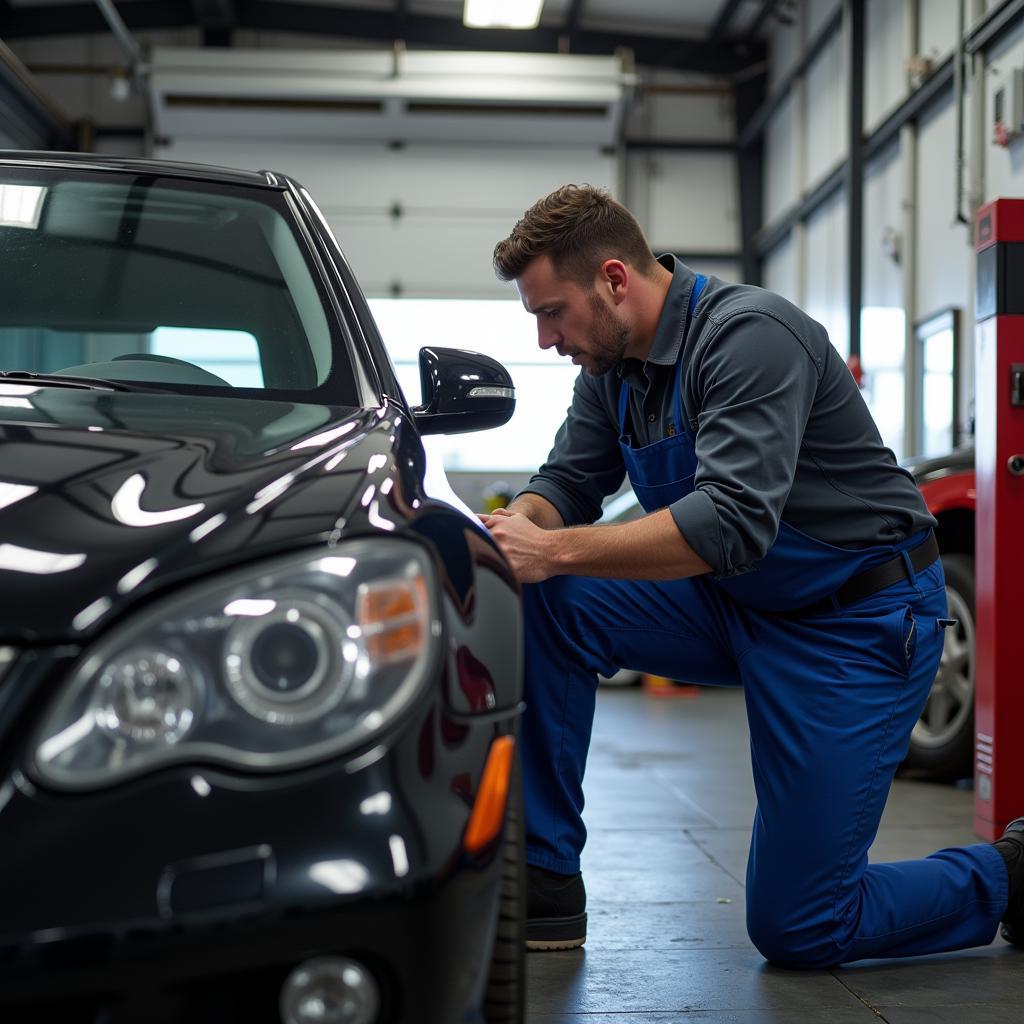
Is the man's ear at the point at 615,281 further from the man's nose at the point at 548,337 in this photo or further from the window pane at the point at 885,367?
the window pane at the point at 885,367

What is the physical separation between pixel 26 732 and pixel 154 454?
35 cm

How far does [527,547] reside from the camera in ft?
6.70

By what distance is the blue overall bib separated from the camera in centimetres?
217

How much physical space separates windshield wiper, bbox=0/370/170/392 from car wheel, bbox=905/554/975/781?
9.92ft

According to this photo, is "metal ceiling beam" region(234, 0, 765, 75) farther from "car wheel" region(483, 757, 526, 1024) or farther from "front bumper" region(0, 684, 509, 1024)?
"front bumper" region(0, 684, 509, 1024)

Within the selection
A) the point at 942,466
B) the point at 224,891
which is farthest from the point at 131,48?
the point at 224,891

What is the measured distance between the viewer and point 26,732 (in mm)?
987

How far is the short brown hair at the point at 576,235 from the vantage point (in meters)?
2.27

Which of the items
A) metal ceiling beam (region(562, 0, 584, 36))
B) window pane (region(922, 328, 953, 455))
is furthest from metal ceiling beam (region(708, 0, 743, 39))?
window pane (region(922, 328, 953, 455))

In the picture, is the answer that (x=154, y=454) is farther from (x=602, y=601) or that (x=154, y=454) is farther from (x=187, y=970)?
(x=602, y=601)

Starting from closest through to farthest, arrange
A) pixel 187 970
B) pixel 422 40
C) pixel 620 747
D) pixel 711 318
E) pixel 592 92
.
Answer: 1. pixel 187 970
2. pixel 711 318
3. pixel 620 747
4. pixel 592 92
5. pixel 422 40

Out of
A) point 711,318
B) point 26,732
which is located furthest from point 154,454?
point 711,318

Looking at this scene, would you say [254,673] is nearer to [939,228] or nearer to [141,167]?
[141,167]

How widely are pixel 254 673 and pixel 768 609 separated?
1.39 metres
